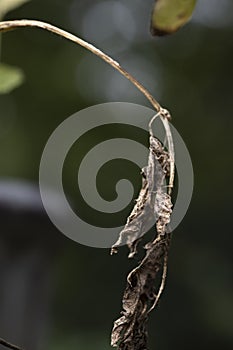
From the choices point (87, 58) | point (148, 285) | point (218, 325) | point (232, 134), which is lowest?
point (148, 285)

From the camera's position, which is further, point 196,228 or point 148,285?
point 196,228

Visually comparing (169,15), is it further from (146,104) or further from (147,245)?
(146,104)

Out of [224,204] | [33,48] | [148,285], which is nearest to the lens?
[148,285]

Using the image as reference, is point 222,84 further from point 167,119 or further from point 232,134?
point 167,119

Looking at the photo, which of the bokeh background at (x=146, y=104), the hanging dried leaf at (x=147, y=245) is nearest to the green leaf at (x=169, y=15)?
the hanging dried leaf at (x=147, y=245)

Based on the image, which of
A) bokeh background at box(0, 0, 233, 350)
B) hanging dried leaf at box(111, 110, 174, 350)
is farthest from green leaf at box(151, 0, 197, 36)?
bokeh background at box(0, 0, 233, 350)

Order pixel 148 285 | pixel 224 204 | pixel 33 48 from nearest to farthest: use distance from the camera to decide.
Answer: pixel 148 285 < pixel 33 48 < pixel 224 204

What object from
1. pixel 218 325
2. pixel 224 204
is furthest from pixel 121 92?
pixel 218 325

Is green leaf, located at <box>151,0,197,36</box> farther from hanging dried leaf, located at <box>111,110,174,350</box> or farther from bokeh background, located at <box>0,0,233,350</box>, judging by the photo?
bokeh background, located at <box>0,0,233,350</box>
